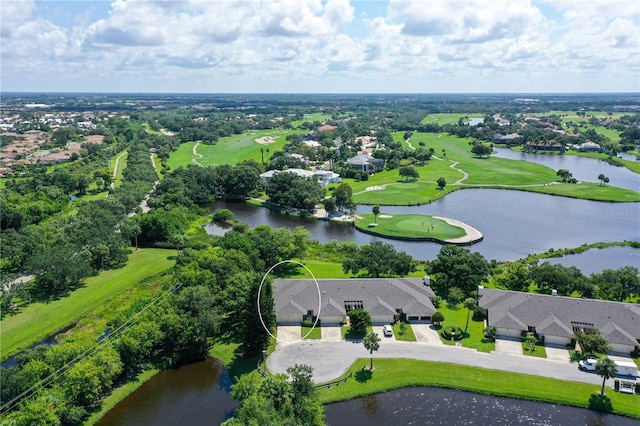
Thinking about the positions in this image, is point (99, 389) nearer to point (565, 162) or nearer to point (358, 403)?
point (358, 403)

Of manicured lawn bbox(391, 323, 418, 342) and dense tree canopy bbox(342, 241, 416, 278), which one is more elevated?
dense tree canopy bbox(342, 241, 416, 278)

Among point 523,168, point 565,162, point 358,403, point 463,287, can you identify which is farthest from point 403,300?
point 565,162

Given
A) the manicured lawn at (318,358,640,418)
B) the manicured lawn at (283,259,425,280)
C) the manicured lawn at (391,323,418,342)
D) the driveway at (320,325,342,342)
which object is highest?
the manicured lawn at (283,259,425,280)

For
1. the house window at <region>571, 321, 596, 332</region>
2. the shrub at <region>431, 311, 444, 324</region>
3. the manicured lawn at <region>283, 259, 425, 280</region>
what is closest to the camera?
the house window at <region>571, 321, 596, 332</region>

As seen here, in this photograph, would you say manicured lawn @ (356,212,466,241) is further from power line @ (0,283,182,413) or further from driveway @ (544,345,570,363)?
power line @ (0,283,182,413)

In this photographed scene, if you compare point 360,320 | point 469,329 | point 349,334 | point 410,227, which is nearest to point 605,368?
point 469,329

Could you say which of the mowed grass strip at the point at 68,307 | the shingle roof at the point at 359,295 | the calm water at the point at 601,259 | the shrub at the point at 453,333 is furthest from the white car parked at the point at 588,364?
the mowed grass strip at the point at 68,307

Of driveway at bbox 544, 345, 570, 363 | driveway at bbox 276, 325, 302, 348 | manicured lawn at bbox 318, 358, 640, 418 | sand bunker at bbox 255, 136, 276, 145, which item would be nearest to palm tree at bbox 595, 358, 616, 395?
manicured lawn at bbox 318, 358, 640, 418

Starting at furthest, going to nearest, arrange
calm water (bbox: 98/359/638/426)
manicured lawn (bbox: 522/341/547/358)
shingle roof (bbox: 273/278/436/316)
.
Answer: shingle roof (bbox: 273/278/436/316)
manicured lawn (bbox: 522/341/547/358)
calm water (bbox: 98/359/638/426)
